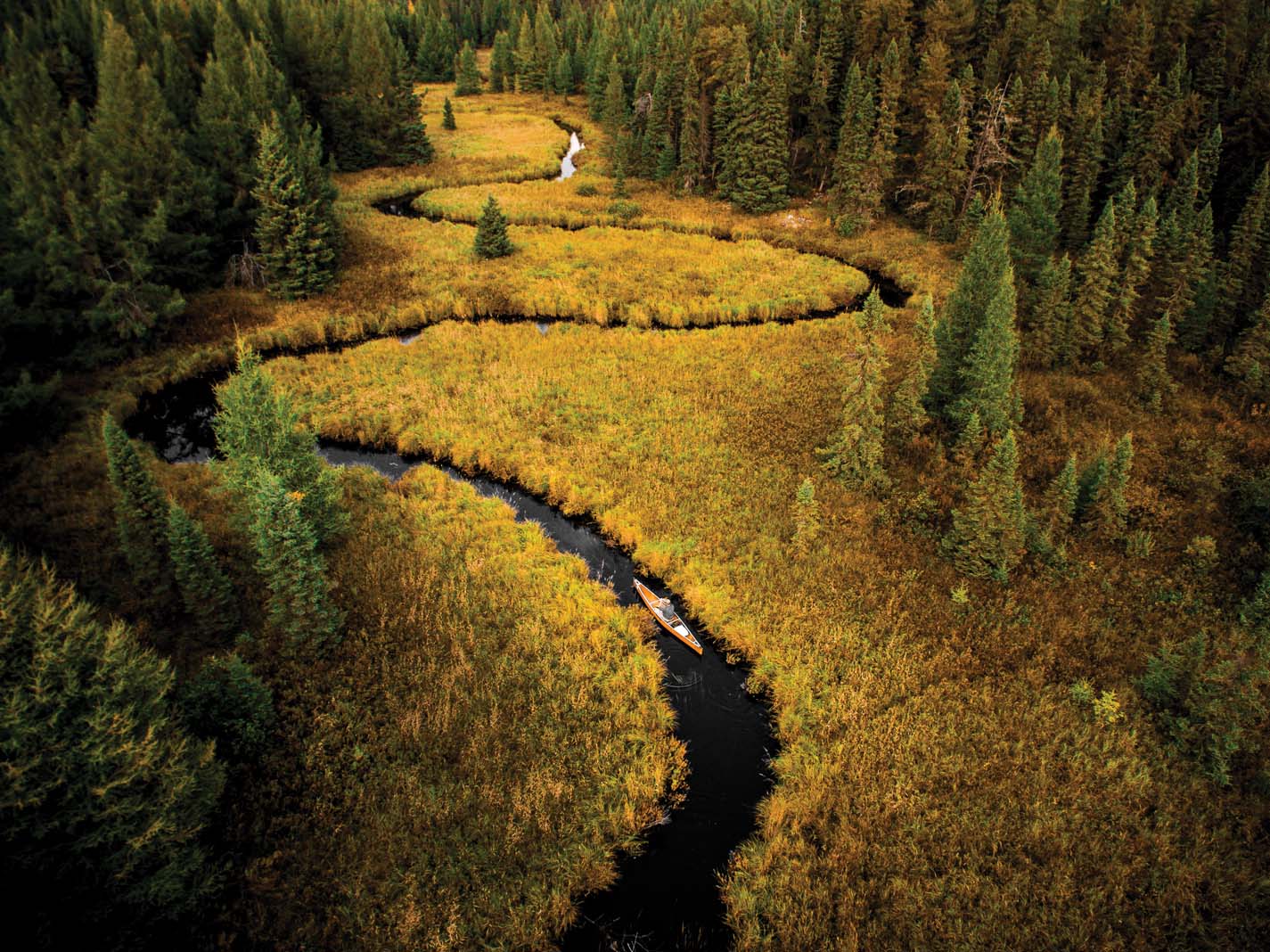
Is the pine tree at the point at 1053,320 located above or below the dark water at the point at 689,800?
above

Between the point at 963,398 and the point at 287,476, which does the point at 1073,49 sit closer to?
the point at 963,398

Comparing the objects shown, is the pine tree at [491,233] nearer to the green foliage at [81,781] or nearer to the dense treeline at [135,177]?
the dense treeline at [135,177]

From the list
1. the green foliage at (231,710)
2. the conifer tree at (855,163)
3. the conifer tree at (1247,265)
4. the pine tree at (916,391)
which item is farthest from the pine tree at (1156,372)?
the green foliage at (231,710)

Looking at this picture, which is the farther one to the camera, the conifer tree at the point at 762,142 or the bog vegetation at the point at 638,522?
the conifer tree at the point at 762,142

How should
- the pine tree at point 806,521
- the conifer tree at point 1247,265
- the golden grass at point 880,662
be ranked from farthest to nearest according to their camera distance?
the conifer tree at point 1247,265 → the pine tree at point 806,521 → the golden grass at point 880,662

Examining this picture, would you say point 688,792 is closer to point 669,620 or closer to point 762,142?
point 669,620

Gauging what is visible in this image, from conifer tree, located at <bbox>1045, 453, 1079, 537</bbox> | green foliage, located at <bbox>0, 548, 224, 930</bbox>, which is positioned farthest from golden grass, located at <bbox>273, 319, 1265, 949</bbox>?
green foliage, located at <bbox>0, 548, 224, 930</bbox>

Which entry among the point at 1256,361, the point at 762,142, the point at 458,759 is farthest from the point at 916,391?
the point at 762,142
